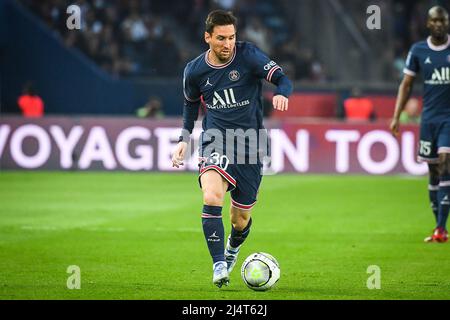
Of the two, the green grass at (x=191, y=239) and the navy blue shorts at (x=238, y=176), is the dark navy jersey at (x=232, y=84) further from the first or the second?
the green grass at (x=191, y=239)

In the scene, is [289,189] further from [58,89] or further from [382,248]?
[58,89]

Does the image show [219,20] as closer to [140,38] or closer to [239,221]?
[239,221]

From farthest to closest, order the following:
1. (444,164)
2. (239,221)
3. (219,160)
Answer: (444,164) → (239,221) → (219,160)

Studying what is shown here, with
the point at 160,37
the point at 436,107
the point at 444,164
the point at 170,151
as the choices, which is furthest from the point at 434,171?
the point at 160,37

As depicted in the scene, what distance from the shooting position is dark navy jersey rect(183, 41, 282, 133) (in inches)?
357

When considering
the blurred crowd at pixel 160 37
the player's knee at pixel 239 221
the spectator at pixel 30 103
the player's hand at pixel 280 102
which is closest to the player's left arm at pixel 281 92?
the player's hand at pixel 280 102

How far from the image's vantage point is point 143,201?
16984 mm

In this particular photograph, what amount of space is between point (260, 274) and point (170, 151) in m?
13.7

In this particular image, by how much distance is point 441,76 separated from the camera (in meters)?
12.2

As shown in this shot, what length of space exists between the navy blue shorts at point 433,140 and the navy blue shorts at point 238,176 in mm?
3598

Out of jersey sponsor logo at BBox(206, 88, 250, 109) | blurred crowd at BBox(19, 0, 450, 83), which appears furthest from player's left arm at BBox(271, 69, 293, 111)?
blurred crowd at BBox(19, 0, 450, 83)

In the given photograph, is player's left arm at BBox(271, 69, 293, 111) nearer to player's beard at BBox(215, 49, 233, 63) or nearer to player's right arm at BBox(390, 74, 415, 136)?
player's beard at BBox(215, 49, 233, 63)

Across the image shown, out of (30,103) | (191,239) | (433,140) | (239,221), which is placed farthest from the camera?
(30,103)
